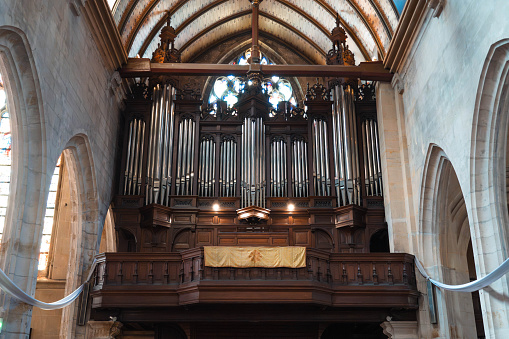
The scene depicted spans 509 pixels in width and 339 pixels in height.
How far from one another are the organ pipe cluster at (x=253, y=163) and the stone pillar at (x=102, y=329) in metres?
4.97

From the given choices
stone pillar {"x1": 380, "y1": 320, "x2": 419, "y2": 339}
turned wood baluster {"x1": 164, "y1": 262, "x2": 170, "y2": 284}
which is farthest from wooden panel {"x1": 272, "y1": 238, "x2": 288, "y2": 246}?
stone pillar {"x1": 380, "y1": 320, "x2": 419, "y2": 339}

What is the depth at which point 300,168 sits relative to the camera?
1677cm

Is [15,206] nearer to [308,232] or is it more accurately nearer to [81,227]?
[81,227]

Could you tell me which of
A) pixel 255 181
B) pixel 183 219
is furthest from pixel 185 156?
pixel 255 181

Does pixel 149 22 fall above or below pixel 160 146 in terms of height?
above

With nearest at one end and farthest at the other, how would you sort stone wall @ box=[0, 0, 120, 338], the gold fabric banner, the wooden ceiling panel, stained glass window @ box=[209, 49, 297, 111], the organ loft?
1. stone wall @ box=[0, 0, 120, 338]
2. the organ loft
3. the gold fabric banner
4. the wooden ceiling panel
5. stained glass window @ box=[209, 49, 297, 111]

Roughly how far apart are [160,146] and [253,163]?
2.85 metres

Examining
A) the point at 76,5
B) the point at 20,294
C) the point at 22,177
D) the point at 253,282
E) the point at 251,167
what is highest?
the point at 76,5

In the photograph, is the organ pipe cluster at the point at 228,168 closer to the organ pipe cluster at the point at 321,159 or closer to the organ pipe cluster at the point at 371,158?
the organ pipe cluster at the point at 321,159

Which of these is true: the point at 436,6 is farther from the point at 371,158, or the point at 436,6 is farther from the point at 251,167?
the point at 251,167

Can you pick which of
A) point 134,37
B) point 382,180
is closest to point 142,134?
point 134,37

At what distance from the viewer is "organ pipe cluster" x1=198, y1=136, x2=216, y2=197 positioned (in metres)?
16.5

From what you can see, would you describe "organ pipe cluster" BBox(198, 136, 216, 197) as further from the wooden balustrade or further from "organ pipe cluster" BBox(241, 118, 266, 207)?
the wooden balustrade

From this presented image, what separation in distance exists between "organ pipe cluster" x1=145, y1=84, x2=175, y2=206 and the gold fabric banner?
387 centimetres
